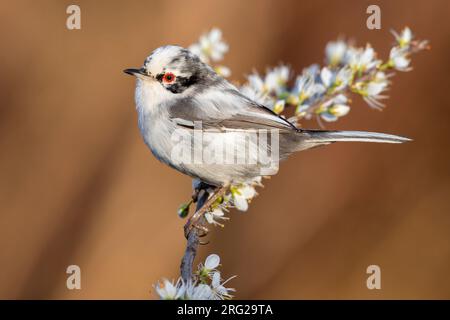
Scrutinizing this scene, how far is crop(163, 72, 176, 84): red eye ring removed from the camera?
3.19 meters

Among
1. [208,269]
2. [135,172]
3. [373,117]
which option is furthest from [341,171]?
[208,269]

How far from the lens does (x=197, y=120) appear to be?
319cm

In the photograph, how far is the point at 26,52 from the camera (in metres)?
5.38

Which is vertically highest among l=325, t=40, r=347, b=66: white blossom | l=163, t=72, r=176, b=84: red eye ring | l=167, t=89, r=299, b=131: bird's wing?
l=325, t=40, r=347, b=66: white blossom

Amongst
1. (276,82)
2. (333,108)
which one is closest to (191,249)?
(333,108)

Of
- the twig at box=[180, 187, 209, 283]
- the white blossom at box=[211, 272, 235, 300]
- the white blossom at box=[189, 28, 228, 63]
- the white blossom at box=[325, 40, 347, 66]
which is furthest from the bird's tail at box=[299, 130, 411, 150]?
the white blossom at box=[211, 272, 235, 300]

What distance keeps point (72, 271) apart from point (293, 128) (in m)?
3.13

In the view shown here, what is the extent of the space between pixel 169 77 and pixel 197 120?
0.30 m

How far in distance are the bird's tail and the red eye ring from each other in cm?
84

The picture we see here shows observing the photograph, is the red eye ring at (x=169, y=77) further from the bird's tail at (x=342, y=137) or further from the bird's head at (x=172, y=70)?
the bird's tail at (x=342, y=137)

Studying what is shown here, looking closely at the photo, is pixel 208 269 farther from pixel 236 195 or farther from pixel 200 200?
pixel 200 200

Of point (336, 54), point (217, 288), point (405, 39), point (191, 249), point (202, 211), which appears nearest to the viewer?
point (217, 288)

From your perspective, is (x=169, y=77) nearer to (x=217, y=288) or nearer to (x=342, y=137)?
(x=342, y=137)

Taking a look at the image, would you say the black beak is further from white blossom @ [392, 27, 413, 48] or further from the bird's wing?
white blossom @ [392, 27, 413, 48]
